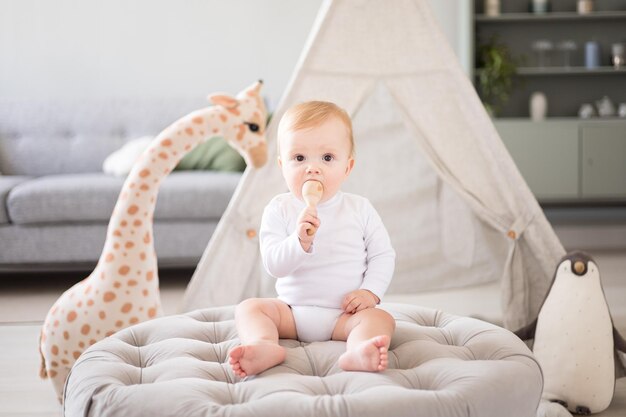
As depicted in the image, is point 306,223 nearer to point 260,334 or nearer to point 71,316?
point 260,334

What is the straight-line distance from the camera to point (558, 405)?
6.56 ft

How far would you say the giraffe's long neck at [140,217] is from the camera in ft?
6.97

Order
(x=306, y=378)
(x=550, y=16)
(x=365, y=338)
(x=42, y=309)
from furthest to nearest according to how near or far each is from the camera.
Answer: (x=550, y=16) → (x=42, y=309) → (x=365, y=338) → (x=306, y=378)

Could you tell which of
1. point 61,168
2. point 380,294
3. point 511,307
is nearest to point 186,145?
point 380,294

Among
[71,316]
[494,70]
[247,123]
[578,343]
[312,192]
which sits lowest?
[578,343]

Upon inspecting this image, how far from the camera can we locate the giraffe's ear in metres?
2.40

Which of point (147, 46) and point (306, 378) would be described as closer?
point (306, 378)

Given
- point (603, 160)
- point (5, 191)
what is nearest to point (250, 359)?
point (5, 191)

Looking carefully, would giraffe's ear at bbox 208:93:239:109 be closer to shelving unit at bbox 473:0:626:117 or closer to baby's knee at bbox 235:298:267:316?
baby's knee at bbox 235:298:267:316

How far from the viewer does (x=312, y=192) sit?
5.12ft

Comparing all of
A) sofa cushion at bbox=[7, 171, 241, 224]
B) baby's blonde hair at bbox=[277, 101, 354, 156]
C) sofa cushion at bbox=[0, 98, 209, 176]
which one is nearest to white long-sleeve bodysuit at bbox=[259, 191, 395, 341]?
baby's blonde hair at bbox=[277, 101, 354, 156]

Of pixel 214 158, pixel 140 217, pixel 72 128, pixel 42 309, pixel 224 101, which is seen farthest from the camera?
pixel 72 128

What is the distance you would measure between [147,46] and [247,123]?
2.69 m

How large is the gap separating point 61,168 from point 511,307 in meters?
2.59
